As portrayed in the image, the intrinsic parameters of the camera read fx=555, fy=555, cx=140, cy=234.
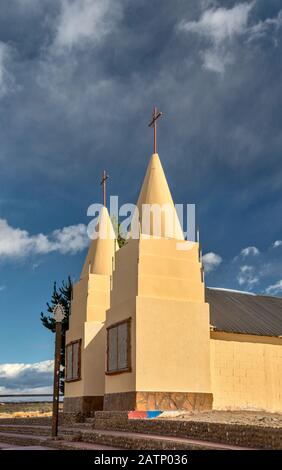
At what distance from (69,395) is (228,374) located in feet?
22.4

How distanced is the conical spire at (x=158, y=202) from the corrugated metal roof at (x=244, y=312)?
287cm

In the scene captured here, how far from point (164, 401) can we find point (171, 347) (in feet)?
4.66

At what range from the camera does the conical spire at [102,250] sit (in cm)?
2092

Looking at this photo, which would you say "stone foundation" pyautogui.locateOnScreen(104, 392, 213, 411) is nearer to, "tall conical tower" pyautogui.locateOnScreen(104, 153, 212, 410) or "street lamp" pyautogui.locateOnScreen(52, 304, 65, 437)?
"tall conical tower" pyautogui.locateOnScreen(104, 153, 212, 410)

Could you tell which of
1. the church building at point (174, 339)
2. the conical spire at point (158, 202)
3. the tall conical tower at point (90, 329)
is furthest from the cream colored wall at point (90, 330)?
the conical spire at point (158, 202)

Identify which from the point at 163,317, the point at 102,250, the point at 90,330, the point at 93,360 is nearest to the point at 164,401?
the point at 163,317

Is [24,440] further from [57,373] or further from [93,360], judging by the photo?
[93,360]

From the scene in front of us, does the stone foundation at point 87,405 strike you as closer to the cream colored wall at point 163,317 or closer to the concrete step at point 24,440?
the cream colored wall at point 163,317

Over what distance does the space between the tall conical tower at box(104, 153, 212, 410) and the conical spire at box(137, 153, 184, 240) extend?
0.14 feet
